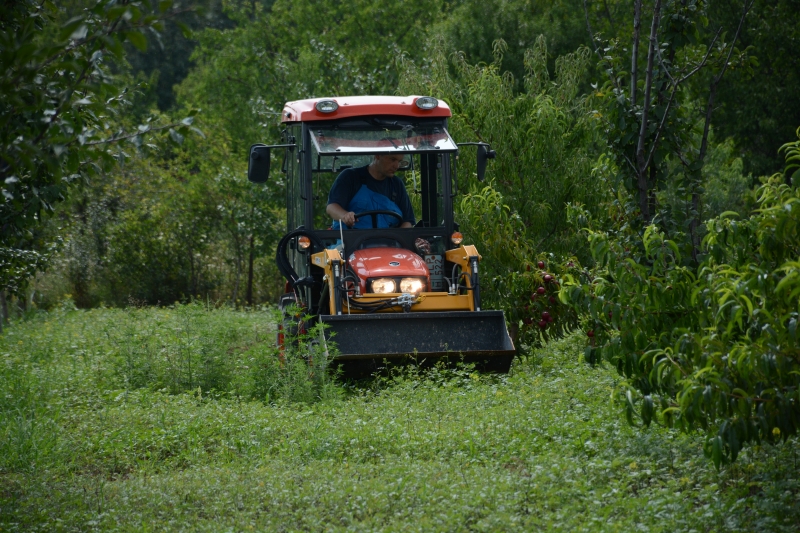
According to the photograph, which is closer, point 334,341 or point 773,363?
point 773,363

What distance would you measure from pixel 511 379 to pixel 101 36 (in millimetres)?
5711

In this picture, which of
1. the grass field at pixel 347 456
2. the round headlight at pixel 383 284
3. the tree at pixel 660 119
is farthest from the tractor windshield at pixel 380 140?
the tree at pixel 660 119

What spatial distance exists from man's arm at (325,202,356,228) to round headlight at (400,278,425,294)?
2.78 feet

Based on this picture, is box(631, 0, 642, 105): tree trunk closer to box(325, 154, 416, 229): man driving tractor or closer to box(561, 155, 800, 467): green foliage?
box(561, 155, 800, 467): green foliage

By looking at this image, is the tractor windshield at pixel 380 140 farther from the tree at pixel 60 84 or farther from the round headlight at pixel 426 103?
the tree at pixel 60 84

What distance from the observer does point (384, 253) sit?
32.5 feet

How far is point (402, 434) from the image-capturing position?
7.18 meters

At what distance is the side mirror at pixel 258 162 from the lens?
388 inches

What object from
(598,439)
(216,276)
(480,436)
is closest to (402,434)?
(480,436)

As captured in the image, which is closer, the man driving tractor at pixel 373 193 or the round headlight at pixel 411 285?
the round headlight at pixel 411 285

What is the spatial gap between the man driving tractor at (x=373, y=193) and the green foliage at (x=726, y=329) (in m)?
4.46

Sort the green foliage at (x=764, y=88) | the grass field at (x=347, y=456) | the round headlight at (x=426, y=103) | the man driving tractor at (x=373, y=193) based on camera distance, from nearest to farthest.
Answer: the grass field at (x=347, y=456)
the round headlight at (x=426, y=103)
the man driving tractor at (x=373, y=193)
the green foliage at (x=764, y=88)

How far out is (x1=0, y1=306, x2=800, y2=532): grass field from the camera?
5.62 meters

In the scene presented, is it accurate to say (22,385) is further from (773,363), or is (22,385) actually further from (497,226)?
(773,363)
